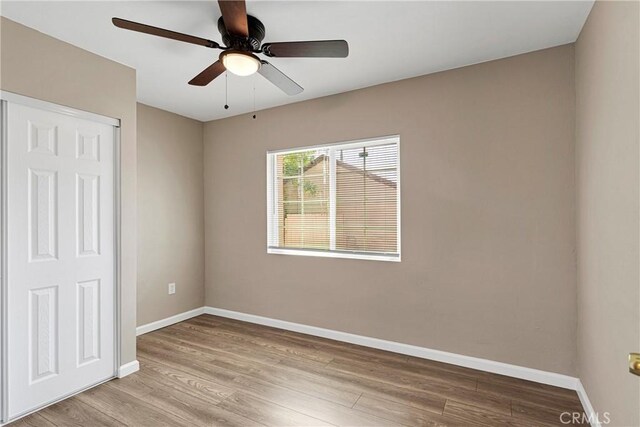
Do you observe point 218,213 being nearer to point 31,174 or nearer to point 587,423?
point 31,174

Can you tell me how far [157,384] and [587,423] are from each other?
9.53ft

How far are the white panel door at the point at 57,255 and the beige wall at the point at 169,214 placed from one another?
1060mm

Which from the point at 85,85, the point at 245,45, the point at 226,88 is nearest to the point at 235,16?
the point at 245,45

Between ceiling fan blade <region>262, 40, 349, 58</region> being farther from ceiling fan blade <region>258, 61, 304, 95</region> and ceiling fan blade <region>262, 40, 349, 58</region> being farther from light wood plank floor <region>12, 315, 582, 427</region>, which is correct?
light wood plank floor <region>12, 315, 582, 427</region>

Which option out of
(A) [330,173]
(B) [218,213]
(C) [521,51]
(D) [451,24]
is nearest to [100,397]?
(B) [218,213]

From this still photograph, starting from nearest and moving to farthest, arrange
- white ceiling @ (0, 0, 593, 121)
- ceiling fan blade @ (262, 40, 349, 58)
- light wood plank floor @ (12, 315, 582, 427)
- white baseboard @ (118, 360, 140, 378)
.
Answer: ceiling fan blade @ (262, 40, 349, 58) < white ceiling @ (0, 0, 593, 121) < light wood plank floor @ (12, 315, 582, 427) < white baseboard @ (118, 360, 140, 378)

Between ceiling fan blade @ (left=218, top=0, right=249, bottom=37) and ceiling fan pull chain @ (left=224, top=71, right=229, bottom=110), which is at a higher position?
ceiling fan pull chain @ (left=224, top=71, right=229, bottom=110)

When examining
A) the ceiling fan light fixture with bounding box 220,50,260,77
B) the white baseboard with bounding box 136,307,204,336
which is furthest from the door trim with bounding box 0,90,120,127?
the white baseboard with bounding box 136,307,204,336

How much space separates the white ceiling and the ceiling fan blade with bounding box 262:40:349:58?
Result: 0.90ft

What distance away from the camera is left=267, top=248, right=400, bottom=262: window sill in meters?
3.16

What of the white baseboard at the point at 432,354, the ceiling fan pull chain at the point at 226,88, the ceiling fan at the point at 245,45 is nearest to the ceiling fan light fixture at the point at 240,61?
the ceiling fan at the point at 245,45

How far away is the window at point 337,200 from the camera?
3.20 meters

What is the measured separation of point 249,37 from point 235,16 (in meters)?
0.33

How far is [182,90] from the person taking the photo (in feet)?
10.7
